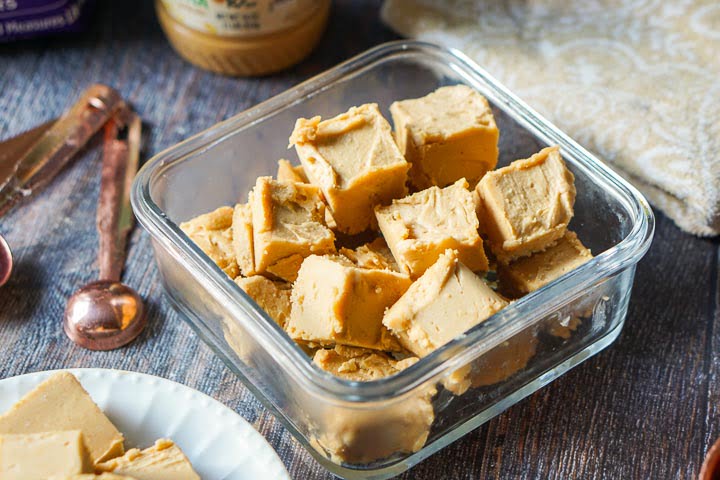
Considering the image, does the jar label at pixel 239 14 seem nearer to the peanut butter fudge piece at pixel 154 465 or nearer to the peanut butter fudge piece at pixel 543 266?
the peanut butter fudge piece at pixel 543 266

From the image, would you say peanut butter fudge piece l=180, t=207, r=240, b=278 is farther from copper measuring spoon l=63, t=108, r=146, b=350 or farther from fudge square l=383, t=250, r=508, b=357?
fudge square l=383, t=250, r=508, b=357

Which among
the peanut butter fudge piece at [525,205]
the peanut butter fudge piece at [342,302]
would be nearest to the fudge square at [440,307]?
the peanut butter fudge piece at [342,302]

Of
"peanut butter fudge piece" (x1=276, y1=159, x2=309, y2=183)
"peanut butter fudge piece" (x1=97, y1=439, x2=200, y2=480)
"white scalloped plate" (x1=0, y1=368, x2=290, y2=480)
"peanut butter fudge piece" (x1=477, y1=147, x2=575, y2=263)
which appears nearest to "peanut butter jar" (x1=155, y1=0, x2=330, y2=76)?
"peanut butter fudge piece" (x1=276, y1=159, x2=309, y2=183)

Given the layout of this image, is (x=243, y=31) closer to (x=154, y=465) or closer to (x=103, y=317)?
(x=103, y=317)

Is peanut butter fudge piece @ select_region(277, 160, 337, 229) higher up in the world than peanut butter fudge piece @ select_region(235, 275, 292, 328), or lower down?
higher up

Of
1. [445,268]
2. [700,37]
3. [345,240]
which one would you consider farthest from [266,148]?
[700,37]

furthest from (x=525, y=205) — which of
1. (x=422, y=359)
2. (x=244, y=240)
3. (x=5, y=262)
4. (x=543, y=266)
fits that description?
(x=5, y=262)
